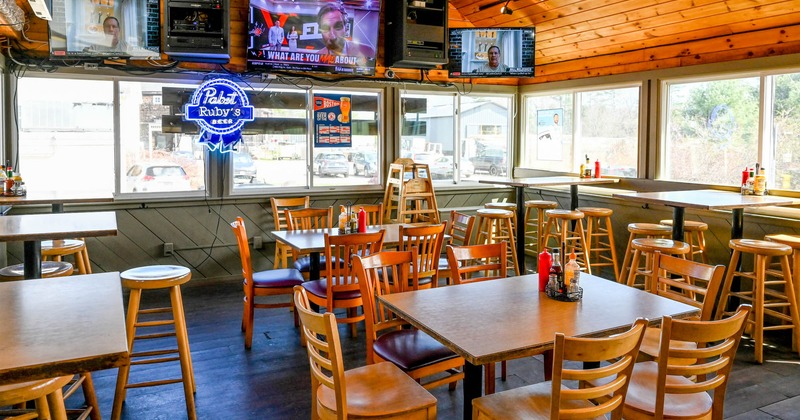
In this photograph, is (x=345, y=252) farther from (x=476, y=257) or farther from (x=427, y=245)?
(x=476, y=257)

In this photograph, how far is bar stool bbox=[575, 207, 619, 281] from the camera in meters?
5.62

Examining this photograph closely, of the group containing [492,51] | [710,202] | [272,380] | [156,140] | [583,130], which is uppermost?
[492,51]

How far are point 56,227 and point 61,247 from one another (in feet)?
3.33

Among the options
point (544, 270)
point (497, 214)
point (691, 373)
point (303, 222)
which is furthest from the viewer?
point (497, 214)

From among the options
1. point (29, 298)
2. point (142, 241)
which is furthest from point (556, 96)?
point (29, 298)

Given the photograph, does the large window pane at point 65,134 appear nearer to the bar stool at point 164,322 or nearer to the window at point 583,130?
the bar stool at point 164,322

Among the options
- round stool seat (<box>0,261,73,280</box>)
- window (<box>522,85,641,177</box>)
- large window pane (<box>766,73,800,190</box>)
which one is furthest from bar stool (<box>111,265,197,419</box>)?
window (<box>522,85,641,177</box>)

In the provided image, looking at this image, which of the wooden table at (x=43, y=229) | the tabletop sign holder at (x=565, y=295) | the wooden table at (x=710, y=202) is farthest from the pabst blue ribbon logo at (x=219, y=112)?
the tabletop sign holder at (x=565, y=295)

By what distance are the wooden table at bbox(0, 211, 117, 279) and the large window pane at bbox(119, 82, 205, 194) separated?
2.11m

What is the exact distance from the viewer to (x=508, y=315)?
90.5 inches

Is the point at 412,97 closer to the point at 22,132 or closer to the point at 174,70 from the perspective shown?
the point at 174,70

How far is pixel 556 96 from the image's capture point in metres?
7.11

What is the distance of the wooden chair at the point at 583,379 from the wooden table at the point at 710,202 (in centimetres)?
257

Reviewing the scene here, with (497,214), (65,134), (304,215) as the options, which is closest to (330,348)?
(304,215)
